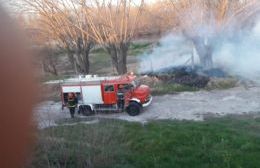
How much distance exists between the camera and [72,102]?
49.9 ft

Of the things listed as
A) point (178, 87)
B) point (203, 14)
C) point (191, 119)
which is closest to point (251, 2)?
point (203, 14)

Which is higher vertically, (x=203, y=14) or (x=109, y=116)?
(x=203, y=14)

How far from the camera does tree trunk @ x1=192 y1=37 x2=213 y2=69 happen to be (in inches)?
890

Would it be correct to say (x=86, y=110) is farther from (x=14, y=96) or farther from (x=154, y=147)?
(x=14, y=96)

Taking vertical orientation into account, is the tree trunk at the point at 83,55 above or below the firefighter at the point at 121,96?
above

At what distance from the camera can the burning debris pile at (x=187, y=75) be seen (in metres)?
19.5

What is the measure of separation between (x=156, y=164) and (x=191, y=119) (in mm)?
5516

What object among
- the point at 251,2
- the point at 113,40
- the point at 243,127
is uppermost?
the point at 251,2

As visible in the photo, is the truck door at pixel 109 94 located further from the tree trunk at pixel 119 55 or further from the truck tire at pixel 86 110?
the tree trunk at pixel 119 55

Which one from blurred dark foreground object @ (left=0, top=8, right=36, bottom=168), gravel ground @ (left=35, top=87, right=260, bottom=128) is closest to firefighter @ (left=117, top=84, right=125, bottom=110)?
gravel ground @ (left=35, top=87, right=260, bottom=128)

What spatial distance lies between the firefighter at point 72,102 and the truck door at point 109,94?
1.09 meters

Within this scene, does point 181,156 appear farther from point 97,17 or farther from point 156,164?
point 97,17

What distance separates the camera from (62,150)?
7664 mm

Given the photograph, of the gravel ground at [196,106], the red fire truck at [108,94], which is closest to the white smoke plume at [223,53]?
the gravel ground at [196,106]
